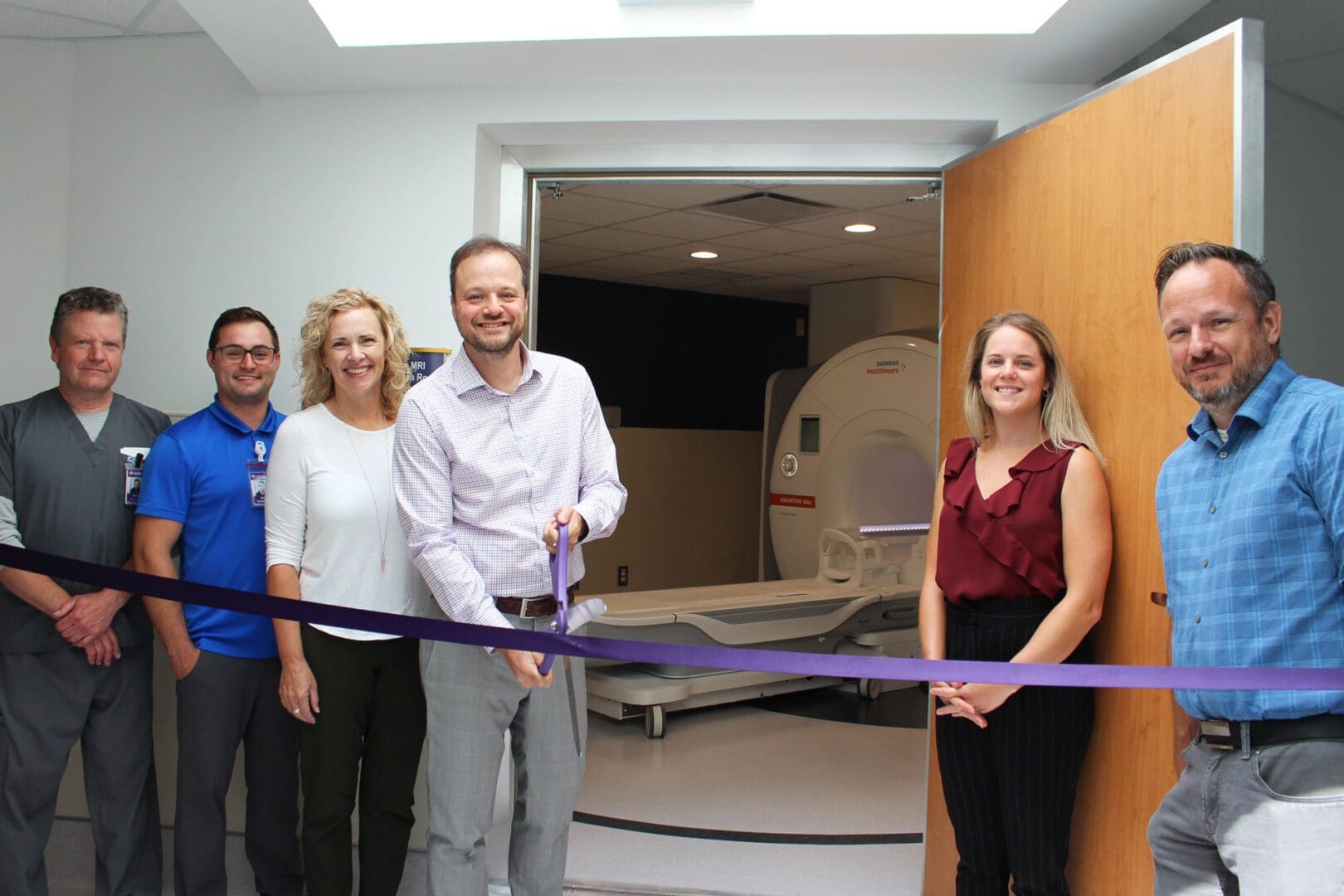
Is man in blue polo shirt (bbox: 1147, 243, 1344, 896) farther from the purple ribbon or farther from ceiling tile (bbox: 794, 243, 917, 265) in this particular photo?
ceiling tile (bbox: 794, 243, 917, 265)

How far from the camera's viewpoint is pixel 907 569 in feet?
18.6

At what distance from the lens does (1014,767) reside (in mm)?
2066

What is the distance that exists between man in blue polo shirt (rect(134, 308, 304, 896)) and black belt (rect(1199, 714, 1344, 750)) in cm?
198

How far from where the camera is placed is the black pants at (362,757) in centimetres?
230

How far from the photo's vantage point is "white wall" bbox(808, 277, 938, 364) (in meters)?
7.27

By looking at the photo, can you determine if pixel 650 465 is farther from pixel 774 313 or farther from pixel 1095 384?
pixel 1095 384

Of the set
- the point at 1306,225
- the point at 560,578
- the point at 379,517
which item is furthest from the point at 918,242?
the point at 560,578

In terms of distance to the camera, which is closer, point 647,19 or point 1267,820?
point 1267,820

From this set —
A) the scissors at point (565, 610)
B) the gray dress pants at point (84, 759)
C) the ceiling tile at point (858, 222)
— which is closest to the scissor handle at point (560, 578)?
the scissors at point (565, 610)

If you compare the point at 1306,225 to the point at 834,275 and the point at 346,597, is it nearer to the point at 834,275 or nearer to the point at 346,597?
the point at 834,275

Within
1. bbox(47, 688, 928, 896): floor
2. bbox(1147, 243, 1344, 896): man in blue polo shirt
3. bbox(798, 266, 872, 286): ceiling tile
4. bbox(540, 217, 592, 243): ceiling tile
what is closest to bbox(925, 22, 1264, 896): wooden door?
bbox(1147, 243, 1344, 896): man in blue polo shirt

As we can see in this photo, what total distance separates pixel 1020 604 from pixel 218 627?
1.82 meters

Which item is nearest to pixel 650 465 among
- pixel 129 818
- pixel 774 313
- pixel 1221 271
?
pixel 774 313

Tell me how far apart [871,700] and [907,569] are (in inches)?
32.5
